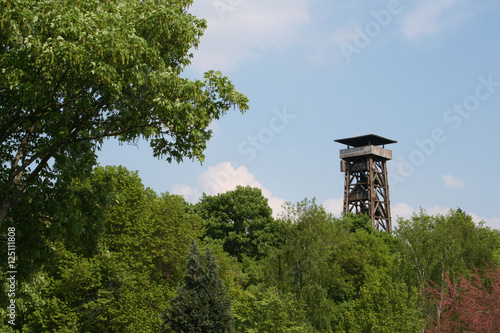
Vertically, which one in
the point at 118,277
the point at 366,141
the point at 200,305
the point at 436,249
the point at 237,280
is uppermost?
the point at 366,141

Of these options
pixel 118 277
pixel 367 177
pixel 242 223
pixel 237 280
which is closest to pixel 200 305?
pixel 118 277

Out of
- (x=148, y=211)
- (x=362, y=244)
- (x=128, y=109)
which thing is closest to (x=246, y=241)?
(x=362, y=244)

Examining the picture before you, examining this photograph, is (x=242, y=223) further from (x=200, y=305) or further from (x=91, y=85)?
(x=91, y=85)

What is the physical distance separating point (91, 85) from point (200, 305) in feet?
65.7

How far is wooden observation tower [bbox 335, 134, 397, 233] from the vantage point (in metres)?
87.8

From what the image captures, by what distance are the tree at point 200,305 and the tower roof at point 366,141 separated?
204 ft

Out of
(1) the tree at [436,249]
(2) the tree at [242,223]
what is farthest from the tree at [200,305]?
(2) the tree at [242,223]

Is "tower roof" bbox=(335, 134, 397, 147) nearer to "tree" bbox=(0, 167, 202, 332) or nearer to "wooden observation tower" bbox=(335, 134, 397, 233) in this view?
"wooden observation tower" bbox=(335, 134, 397, 233)

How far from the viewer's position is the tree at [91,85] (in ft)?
41.7

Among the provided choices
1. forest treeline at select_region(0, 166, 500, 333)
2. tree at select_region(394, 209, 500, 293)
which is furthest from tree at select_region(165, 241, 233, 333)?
tree at select_region(394, 209, 500, 293)

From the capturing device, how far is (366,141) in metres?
92.1

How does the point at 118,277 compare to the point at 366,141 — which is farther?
the point at 366,141

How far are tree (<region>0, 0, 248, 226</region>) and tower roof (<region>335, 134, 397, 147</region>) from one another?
77028 millimetres

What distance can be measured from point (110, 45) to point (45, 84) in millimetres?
2158
